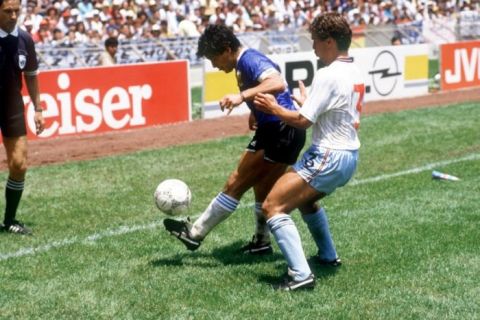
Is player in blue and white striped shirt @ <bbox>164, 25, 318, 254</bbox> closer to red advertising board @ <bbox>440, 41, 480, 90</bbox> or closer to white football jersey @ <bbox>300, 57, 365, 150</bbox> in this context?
white football jersey @ <bbox>300, 57, 365, 150</bbox>

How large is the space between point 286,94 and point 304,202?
104 centimetres

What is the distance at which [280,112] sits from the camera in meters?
5.78

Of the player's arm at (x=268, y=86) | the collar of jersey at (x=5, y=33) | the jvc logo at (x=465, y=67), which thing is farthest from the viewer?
the jvc logo at (x=465, y=67)

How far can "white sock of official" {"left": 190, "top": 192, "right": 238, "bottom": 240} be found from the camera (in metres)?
6.73

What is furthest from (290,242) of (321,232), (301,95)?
(301,95)

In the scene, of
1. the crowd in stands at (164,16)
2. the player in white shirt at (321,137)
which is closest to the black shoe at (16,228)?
the player in white shirt at (321,137)

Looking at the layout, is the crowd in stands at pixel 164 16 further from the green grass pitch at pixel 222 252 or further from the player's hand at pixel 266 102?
the player's hand at pixel 266 102

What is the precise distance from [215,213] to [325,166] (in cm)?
124

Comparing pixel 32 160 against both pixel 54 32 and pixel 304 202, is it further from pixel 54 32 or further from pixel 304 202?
pixel 54 32

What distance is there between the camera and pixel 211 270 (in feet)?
21.7

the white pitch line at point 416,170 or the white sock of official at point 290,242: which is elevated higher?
the white sock of official at point 290,242

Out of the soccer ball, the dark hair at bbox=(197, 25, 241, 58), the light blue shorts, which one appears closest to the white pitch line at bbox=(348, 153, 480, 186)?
the soccer ball

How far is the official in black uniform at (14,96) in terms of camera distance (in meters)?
7.88

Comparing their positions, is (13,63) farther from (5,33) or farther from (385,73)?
(385,73)
